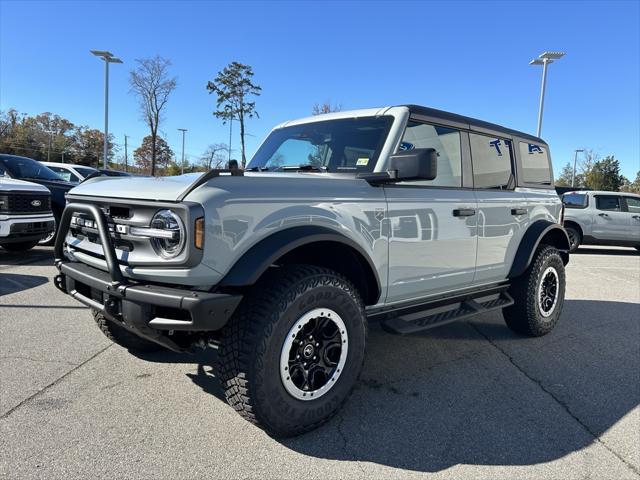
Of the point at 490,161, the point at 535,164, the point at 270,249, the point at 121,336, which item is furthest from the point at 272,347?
the point at 535,164

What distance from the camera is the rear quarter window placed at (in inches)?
502

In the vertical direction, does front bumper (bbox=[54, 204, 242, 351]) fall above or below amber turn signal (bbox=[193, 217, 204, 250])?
below

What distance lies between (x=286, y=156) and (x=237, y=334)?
1.87 meters

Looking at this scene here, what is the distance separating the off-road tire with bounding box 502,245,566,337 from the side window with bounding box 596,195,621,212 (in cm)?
985

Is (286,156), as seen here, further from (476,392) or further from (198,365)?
(476,392)

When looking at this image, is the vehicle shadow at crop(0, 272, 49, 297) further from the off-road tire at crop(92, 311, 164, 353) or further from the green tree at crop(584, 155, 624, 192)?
the green tree at crop(584, 155, 624, 192)

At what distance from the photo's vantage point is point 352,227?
110 inches

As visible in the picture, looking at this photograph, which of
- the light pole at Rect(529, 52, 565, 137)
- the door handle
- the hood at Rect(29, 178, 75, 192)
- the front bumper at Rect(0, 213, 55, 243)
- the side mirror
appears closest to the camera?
the side mirror

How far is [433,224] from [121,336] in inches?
100

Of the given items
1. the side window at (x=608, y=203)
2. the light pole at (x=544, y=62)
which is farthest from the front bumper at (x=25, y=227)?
the light pole at (x=544, y=62)

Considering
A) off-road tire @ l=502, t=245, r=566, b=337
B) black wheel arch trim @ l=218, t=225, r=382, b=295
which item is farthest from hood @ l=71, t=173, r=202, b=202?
off-road tire @ l=502, t=245, r=566, b=337

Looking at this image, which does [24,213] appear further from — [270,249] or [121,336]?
[270,249]

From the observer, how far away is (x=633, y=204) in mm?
12914

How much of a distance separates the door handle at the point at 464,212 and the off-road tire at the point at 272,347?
1.37 m
